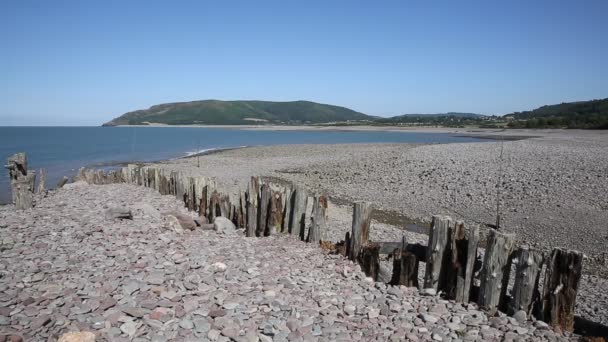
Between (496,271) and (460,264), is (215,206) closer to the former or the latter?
(460,264)

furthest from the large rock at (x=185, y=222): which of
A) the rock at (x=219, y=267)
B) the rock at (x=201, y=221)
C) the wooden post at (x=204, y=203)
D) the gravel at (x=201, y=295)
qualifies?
the rock at (x=219, y=267)

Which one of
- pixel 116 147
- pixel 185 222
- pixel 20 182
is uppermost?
pixel 20 182

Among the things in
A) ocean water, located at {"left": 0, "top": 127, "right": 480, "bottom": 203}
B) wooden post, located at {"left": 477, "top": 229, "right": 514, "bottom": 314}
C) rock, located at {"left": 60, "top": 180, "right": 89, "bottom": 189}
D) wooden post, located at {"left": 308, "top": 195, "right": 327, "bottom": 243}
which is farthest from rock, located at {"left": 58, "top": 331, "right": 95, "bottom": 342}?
ocean water, located at {"left": 0, "top": 127, "right": 480, "bottom": 203}

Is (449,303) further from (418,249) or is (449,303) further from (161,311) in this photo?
(161,311)

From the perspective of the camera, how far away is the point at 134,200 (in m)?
11.5

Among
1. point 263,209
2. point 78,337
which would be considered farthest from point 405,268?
point 78,337

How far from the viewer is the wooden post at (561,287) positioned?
5188 millimetres

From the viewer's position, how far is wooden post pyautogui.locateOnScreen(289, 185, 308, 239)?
824 cm

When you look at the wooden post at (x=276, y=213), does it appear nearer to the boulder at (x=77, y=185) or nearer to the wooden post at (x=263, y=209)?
the wooden post at (x=263, y=209)

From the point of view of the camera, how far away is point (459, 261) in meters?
6.10

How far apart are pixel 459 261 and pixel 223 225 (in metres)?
5.20

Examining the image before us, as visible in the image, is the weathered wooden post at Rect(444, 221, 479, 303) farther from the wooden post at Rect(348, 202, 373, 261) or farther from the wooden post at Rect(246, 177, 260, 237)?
the wooden post at Rect(246, 177, 260, 237)

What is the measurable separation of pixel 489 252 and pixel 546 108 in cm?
15102

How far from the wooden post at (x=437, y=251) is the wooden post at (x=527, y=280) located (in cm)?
102
